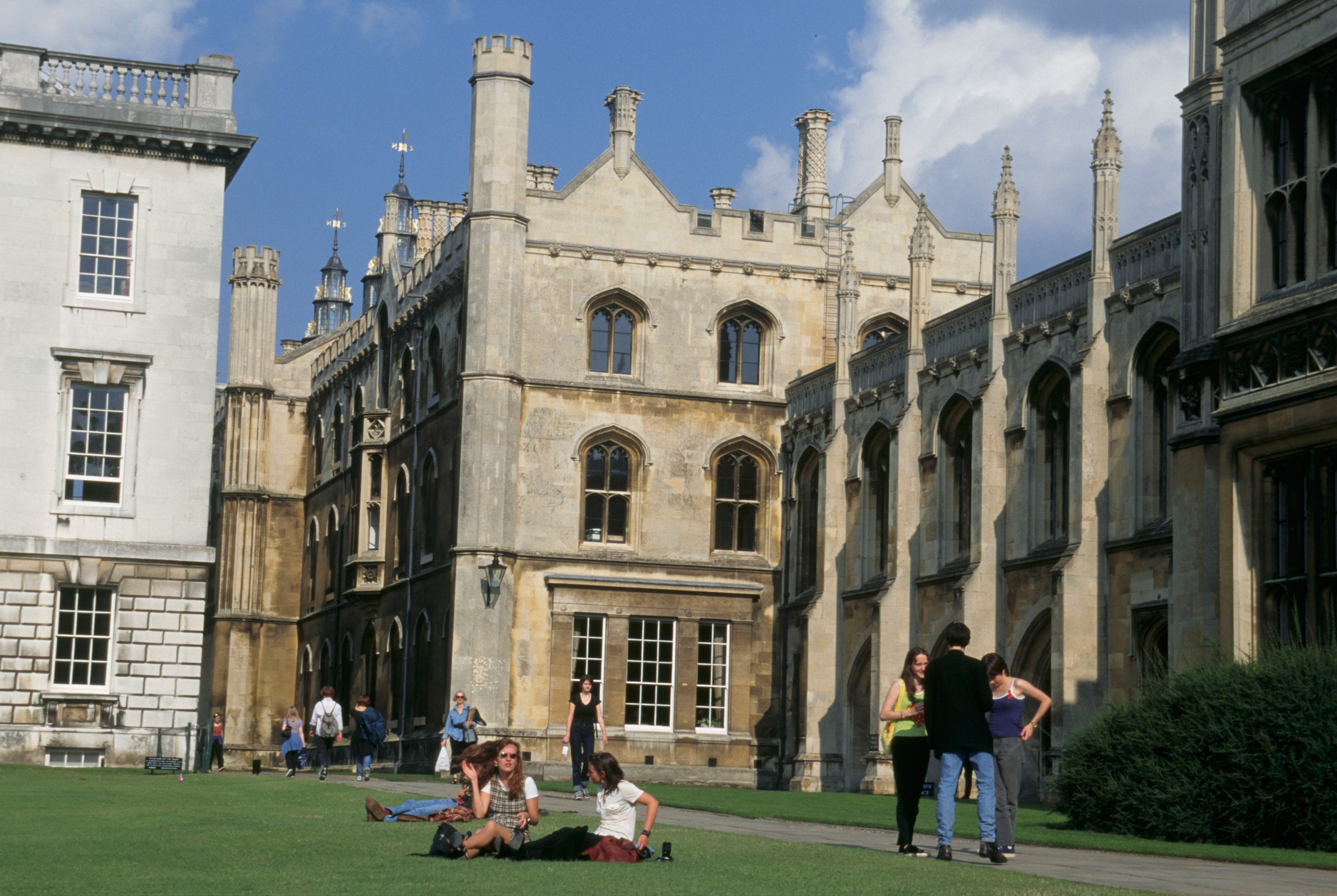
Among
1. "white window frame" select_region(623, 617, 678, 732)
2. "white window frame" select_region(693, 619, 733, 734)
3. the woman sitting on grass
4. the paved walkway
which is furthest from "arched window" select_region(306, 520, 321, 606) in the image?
the woman sitting on grass

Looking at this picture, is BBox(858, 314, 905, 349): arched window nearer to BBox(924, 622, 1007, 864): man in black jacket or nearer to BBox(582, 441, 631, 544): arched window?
BBox(582, 441, 631, 544): arched window

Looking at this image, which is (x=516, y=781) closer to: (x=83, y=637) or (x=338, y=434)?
(x=83, y=637)

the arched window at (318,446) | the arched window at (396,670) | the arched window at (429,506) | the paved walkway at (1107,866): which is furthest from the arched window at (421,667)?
the paved walkway at (1107,866)

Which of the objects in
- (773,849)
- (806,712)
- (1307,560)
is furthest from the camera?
(806,712)

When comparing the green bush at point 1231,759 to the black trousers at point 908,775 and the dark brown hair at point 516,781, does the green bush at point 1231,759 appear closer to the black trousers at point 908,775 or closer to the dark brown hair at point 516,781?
the black trousers at point 908,775

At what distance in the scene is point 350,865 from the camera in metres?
13.2

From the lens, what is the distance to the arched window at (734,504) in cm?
4219

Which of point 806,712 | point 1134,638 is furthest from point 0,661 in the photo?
point 1134,638

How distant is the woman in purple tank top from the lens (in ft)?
47.9

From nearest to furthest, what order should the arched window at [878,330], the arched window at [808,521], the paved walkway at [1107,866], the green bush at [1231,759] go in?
the paved walkway at [1107,866] < the green bush at [1231,759] < the arched window at [808,521] < the arched window at [878,330]

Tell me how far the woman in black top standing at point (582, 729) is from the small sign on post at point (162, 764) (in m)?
7.84

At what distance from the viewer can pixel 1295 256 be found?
20828 mm

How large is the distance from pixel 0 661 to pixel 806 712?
15.6 m

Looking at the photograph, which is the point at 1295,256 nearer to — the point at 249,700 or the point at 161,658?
the point at 161,658
